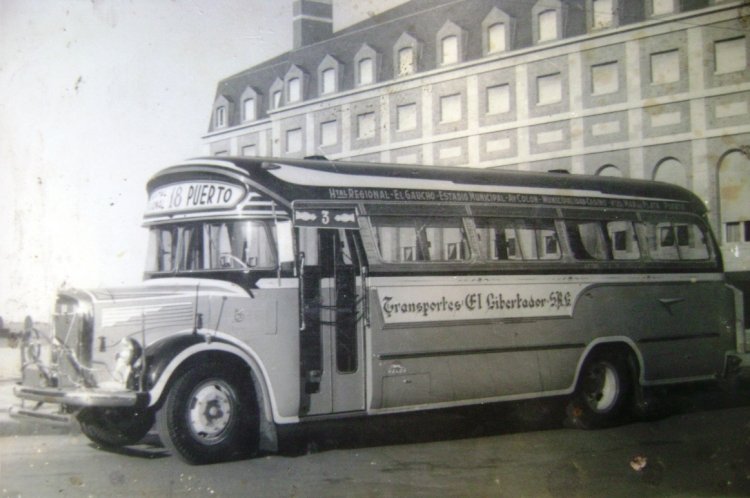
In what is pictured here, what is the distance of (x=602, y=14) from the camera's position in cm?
1705

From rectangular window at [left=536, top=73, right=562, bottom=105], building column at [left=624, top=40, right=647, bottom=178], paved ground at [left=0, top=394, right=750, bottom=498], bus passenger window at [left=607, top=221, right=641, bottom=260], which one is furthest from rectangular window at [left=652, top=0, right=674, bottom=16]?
paved ground at [left=0, top=394, right=750, bottom=498]

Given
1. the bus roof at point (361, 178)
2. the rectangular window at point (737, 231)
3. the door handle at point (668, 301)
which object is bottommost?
the door handle at point (668, 301)

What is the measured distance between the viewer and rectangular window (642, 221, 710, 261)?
1102 centimetres

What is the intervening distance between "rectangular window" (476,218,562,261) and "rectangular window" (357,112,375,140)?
21.5ft

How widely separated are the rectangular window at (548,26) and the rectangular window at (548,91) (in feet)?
2.93

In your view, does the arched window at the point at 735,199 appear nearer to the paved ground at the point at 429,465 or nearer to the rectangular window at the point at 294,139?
the paved ground at the point at 429,465

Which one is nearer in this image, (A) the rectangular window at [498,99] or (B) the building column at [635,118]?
(A) the rectangular window at [498,99]

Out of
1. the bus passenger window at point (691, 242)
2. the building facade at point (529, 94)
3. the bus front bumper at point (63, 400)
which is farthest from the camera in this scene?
the building facade at point (529, 94)

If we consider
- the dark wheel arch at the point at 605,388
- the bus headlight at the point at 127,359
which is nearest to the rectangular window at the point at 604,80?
the dark wheel arch at the point at 605,388

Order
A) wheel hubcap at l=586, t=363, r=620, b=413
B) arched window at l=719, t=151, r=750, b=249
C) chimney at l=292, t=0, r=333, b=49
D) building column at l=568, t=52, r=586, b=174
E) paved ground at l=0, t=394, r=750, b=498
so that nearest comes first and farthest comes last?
1. paved ground at l=0, t=394, r=750, b=498
2. wheel hubcap at l=586, t=363, r=620, b=413
3. chimney at l=292, t=0, r=333, b=49
4. arched window at l=719, t=151, r=750, b=249
5. building column at l=568, t=52, r=586, b=174

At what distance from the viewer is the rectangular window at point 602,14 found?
1648 cm

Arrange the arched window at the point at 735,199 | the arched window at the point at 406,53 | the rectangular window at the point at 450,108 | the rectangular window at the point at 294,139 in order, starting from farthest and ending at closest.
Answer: the rectangular window at the point at 294,139 < the rectangular window at the point at 450,108 < the arched window at the point at 735,199 < the arched window at the point at 406,53

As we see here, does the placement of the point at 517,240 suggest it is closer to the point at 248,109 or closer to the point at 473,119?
the point at 473,119

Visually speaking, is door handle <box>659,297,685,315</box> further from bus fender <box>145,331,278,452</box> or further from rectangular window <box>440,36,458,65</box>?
bus fender <box>145,331,278,452</box>
